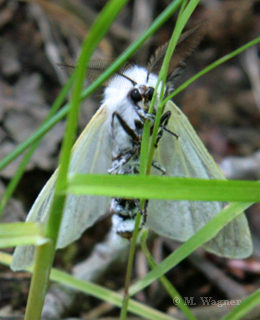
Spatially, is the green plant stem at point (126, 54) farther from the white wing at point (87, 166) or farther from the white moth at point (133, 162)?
the white wing at point (87, 166)

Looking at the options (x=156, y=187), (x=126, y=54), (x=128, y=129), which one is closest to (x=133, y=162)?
(x=128, y=129)

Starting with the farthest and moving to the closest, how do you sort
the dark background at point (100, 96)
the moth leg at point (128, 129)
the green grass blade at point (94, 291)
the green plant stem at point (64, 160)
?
the dark background at point (100, 96), the moth leg at point (128, 129), the green grass blade at point (94, 291), the green plant stem at point (64, 160)

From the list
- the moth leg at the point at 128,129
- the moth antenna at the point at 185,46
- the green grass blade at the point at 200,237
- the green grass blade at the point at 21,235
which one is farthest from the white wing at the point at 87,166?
the green grass blade at the point at 21,235

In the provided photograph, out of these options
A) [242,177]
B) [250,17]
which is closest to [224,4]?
[250,17]

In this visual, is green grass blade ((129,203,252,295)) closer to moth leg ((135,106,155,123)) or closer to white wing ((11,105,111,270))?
moth leg ((135,106,155,123))

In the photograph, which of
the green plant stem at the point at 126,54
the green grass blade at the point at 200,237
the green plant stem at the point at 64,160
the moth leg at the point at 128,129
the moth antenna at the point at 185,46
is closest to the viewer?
the green plant stem at the point at 64,160

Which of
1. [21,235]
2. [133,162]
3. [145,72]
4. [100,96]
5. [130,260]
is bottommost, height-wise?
[21,235]

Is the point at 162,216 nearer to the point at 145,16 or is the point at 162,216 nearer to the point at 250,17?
the point at 145,16

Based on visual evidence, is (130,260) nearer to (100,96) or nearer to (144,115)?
(144,115)
